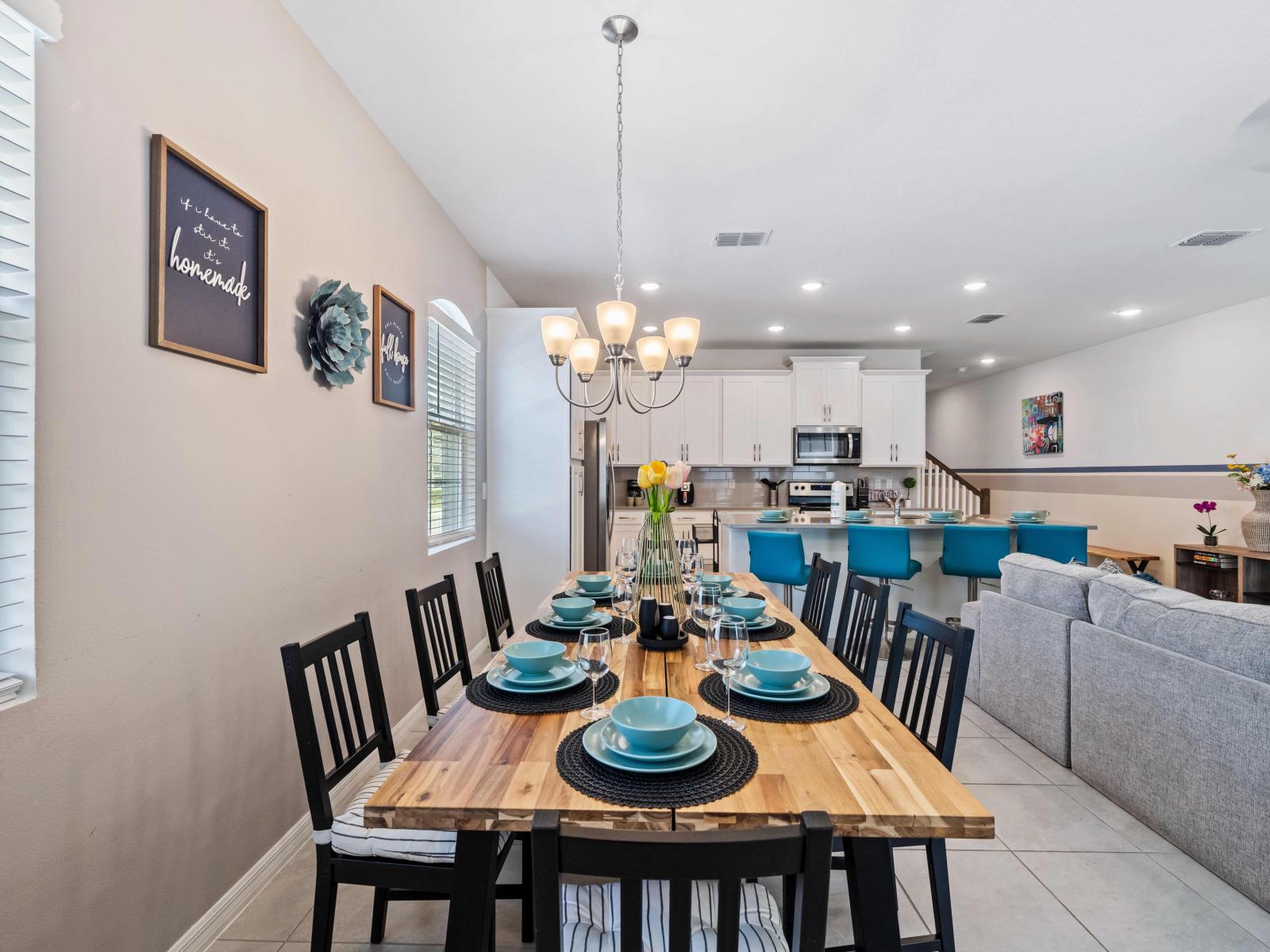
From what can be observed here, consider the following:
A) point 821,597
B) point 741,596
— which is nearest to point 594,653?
point 741,596

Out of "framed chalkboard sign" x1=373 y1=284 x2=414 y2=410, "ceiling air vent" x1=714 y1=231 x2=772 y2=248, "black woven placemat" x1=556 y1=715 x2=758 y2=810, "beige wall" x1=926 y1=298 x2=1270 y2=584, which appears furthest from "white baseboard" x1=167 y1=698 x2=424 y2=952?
"beige wall" x1=926 y1=298 x2=1270 y2=584

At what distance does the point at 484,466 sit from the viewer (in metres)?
4.25

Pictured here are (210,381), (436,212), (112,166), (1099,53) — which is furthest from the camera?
(436,212)

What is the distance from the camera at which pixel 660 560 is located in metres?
2.06

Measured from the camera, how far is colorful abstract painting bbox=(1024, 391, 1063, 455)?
7.22m

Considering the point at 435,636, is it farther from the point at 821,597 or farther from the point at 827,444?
the point at 827,444

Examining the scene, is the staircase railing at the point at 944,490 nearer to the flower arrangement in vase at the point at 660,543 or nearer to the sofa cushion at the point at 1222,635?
the sofa cushion at the point at 1222,635

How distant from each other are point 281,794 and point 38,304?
5.22 feet

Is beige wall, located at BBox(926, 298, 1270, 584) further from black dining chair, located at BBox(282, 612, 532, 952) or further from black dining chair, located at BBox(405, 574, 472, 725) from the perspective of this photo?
black dining chair, located at BBox(282, 612, 532, 952)

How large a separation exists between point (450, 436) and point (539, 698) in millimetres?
2495

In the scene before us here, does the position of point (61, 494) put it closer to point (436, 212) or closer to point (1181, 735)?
point (436, 212)

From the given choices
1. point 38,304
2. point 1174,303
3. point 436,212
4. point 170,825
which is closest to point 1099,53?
point 436,212

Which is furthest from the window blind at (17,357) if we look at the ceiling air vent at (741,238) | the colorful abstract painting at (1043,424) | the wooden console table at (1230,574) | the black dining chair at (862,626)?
the colorful abstract painting at (1043,424)

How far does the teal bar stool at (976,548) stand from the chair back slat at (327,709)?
3593 mm
